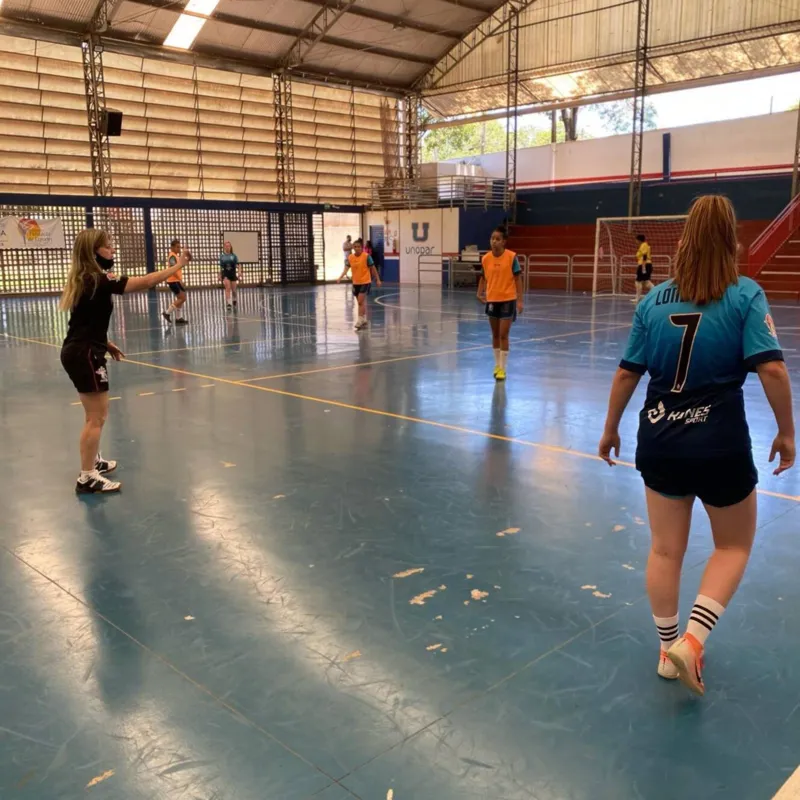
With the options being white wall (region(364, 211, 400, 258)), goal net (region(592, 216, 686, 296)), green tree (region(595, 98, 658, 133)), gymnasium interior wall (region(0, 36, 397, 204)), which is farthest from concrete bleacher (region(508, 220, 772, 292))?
green tree (region(595, 98, 658, 133))

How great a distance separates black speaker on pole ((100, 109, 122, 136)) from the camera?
23984 millimetres

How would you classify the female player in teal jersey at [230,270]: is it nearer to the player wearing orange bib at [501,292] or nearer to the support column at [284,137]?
the support column at [284,137]

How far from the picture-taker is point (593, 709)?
2855 millimetres

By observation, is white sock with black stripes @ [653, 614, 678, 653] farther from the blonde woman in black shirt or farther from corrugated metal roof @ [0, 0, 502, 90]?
corrugated metal roof @ [0, 0, 502, 90]

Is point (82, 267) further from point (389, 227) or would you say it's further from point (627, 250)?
A: point (389, 227)

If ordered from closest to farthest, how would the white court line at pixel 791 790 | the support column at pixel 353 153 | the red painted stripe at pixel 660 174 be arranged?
the white court line at pixel 791 790 < the red painted stripe at pixel 660 174 < the support column at pixel 353 153

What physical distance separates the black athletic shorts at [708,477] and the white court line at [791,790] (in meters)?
0.90

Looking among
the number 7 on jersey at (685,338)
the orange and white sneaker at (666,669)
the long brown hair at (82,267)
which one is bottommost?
the orange and white sneaker at (666,669)

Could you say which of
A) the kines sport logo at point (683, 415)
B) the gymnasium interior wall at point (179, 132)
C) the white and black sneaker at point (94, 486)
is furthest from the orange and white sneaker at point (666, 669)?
the gymnasium interior wall at point (179, 132)

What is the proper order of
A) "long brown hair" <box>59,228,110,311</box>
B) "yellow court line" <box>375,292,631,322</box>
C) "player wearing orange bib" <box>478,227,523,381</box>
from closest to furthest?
"long brown hair" <box>59,228,110,311</box>
"player wearing orange bib" <box>478,227,523,381</box>
"yellow court line" <box>375,292,631,322</box>

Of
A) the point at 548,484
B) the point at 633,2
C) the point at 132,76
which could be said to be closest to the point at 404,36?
the point at 633,2

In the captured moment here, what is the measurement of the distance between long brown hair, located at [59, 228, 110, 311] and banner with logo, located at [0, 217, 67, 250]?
22444 mm

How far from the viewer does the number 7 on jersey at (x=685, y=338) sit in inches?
107

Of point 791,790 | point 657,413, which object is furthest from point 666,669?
point 657,413
